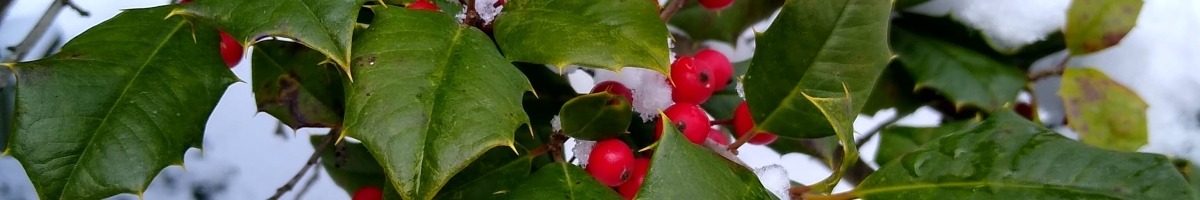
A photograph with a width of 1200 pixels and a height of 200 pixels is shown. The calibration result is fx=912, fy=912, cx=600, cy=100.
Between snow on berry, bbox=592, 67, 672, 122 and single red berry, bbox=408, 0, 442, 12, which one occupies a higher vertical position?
single red berry, bbox=408, 0, 442, 12

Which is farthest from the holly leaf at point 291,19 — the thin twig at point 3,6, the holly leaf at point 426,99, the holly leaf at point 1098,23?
the holly leaf at point 1098,23

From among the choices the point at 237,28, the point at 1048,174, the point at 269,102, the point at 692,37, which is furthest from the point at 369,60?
the point at 692,37

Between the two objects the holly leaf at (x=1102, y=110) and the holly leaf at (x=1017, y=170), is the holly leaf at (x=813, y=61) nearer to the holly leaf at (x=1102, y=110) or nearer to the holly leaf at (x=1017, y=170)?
the holly leaf at (x=1017, y=170)

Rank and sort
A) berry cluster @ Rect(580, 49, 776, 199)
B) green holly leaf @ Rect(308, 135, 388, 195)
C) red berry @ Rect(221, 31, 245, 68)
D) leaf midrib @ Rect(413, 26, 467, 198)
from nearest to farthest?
1. leaf midrib @ Rect(413, 26, 467, 198)
2. berry cluster @ Rect(580, 49, 776, 199)
3. red berry @ Rect(221, 31, 245, 68)
4. green holly leaf @ Rect(308, 135, 388, 195)

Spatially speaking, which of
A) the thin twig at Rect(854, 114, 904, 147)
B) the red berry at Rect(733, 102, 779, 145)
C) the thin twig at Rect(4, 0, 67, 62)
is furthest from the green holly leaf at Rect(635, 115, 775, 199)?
the thin twig at Rect(4, 0, 67, 62)

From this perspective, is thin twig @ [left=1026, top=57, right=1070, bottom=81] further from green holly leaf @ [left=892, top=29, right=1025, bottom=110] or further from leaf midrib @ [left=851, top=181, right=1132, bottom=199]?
leaf midrib @ [left=851, top=181, right=1132, bottom=199]

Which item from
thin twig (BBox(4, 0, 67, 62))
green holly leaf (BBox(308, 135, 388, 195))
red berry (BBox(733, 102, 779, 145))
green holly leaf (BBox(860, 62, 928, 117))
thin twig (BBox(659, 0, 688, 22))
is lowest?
green holly leaf (BBox(308, 135, 388, 195))

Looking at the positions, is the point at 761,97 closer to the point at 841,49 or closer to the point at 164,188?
the point at 841,49
